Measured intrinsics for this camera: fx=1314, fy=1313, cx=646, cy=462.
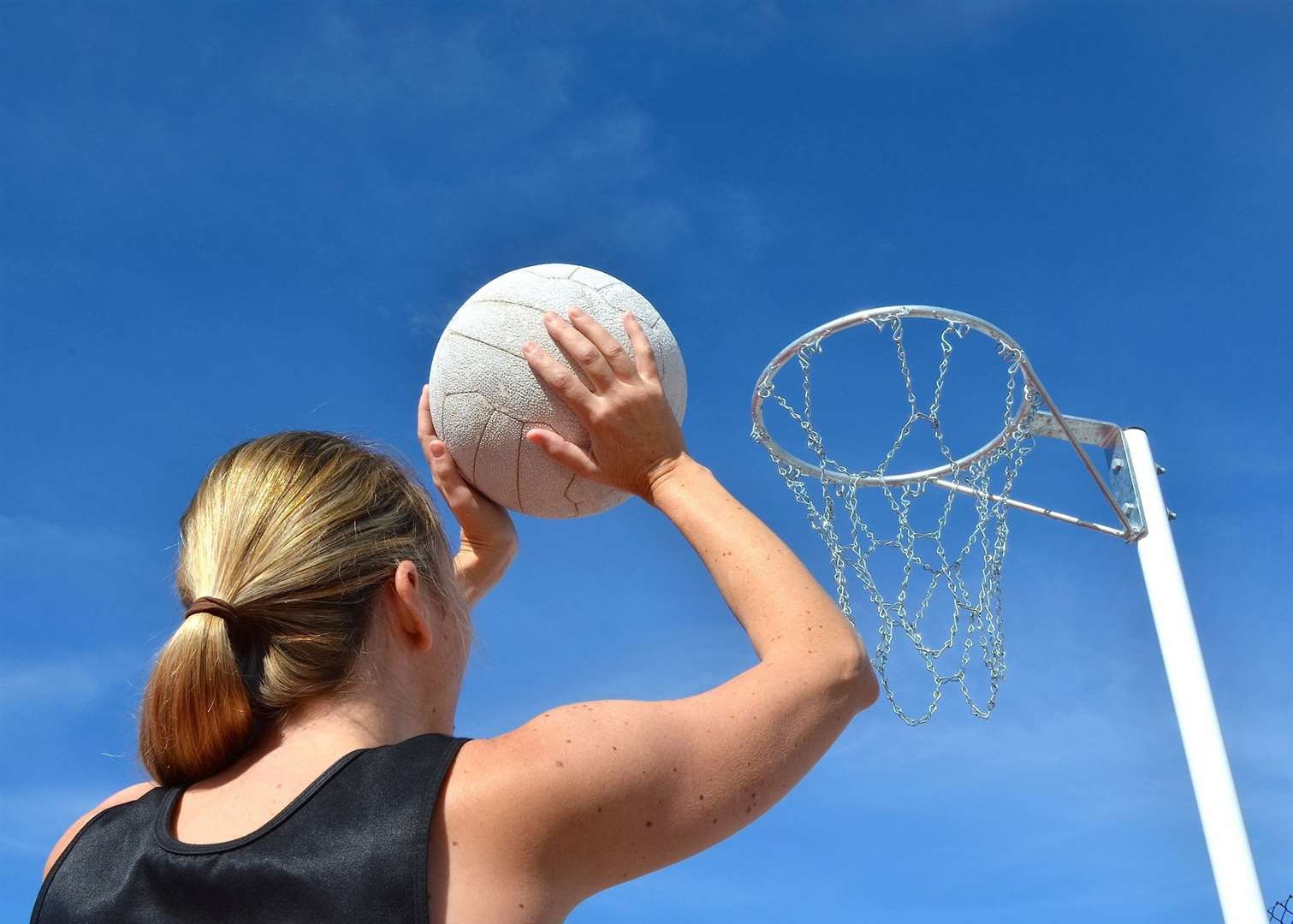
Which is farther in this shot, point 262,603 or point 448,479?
point 448,479

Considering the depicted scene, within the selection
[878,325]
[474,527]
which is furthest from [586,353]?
[878,325]

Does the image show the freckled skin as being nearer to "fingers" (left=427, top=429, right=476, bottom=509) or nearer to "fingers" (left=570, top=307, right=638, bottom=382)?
"fingers" (left=570, top=307, right=638, bottom=382)

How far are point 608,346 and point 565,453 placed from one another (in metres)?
0.29

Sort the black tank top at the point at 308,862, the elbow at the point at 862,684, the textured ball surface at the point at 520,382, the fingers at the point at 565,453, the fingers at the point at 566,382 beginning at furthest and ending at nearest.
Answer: the textured ball surface at the point at 520,382 < the fingers at the point at 565,453 < the fingers at the point at 566,382 < the elbow at the point at 862,684 < the black tank top at the point at 308,862

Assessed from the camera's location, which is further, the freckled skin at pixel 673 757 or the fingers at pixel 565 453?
the fingers at pixel 565 453

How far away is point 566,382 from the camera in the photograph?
3143 millimetres

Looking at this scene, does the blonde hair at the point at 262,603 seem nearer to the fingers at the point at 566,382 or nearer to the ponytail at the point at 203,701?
the ponytail at the point at 203,701

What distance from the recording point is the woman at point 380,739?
6.84 feet

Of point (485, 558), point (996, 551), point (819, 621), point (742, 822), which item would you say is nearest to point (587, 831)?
point (742, 822)

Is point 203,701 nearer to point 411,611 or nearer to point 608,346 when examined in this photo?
point 411,611

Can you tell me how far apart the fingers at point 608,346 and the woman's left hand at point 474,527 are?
0.98 meters

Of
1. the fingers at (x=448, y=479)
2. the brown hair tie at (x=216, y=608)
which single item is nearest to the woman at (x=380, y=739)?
the brown hair tie at (x=216, y=608)

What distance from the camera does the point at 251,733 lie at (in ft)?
7.82

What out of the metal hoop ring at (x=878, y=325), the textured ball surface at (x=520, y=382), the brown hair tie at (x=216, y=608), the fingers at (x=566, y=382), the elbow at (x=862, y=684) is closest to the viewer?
the brown hair tie at (x=216, y=608)
